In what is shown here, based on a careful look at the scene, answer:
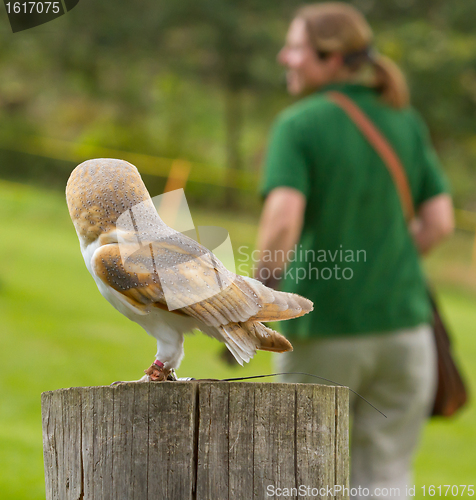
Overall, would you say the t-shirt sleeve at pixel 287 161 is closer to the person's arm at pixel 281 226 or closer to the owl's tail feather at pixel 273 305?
the person's arm at pixel 281 226

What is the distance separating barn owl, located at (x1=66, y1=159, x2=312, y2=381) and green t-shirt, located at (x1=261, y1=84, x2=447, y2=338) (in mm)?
2011

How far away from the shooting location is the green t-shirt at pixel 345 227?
12.7 ft

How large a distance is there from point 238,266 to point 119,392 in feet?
2.06

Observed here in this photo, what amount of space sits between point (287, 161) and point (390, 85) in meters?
0.88

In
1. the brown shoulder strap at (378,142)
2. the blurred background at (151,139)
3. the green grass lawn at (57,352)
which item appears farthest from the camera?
the green grass lawn at (57,352)

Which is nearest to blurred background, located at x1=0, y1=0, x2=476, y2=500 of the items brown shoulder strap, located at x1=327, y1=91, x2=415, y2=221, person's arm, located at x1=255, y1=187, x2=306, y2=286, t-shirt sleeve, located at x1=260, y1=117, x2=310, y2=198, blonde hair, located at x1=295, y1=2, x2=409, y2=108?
person's arm, located at x1=255, y1=187, x2=306, y2=286

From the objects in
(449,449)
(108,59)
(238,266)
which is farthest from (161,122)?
(238,266)

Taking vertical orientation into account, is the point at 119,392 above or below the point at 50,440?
above

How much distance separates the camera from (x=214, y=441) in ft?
5.81

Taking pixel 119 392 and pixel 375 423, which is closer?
pixel 119 392

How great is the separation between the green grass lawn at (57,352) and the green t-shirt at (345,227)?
1805 mm

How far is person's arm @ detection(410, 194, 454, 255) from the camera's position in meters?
4.48

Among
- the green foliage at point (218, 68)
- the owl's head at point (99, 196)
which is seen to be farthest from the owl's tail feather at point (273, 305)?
the green foliage at point (218, 68)

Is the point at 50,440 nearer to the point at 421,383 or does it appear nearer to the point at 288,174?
the point at 288,174
